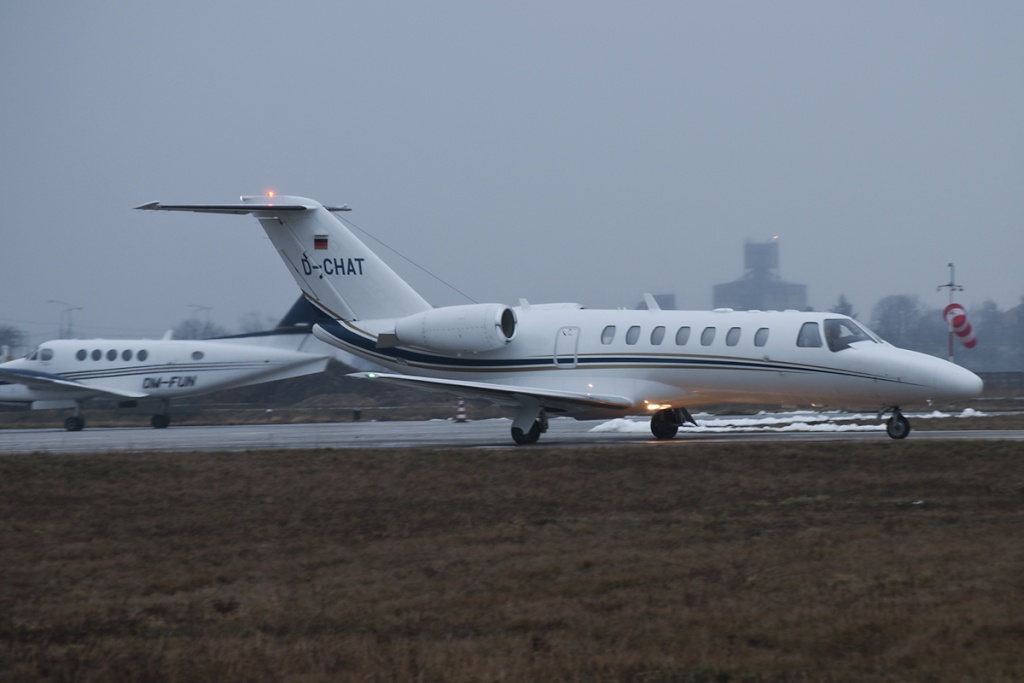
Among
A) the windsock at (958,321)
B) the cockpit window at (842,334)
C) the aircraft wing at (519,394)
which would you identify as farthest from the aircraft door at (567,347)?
the windsock at (958,321)

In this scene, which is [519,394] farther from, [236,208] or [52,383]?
[52,383]

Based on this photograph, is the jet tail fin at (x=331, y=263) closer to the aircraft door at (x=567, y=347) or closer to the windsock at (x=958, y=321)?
the aircraft door at (x=567, y=347)

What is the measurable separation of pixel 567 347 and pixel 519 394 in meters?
1.90

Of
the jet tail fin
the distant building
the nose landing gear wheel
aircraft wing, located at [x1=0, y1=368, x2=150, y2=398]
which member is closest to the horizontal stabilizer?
the jet tail fin

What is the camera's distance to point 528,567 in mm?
10617

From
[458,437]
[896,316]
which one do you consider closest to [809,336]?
[458,437]

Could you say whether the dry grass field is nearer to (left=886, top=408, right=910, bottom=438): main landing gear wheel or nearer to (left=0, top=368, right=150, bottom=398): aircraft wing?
(left=886, top=408, right=910, bottom=438): main landing gear wheel

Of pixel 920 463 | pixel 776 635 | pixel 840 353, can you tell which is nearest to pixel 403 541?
pixel 776 635

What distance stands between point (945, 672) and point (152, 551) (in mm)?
8266

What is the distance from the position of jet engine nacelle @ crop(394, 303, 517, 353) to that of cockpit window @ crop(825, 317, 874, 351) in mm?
6607

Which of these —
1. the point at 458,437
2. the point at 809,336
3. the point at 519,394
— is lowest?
the point at 458,437

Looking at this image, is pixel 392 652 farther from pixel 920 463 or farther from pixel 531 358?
pixel 531 358

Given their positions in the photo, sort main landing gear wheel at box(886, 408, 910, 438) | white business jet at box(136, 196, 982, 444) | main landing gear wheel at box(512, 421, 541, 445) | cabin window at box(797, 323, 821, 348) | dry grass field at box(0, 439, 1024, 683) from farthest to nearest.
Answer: main landing gear wheel at box(512, 421, 541, 445) → cabin window at box(797, 323, 821, 348) → white business jet at box(136, 196, 982, 444) → main landing gear wheel at box(886, 408, 910, 438) → dry grass field at box(0, 439, 1024, 683)

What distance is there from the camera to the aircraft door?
23.6 meters
